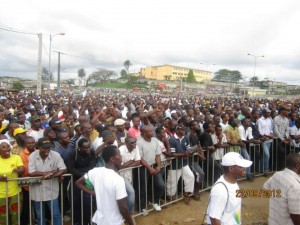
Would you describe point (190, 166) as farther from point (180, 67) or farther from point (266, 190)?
point (180, 67)

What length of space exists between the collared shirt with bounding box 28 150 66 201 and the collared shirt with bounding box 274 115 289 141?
6318 millimetres

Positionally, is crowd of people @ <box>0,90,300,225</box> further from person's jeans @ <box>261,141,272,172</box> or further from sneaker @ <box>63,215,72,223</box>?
sneaker @ <box>63,215,72,223</box>

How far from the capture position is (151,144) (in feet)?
17.3

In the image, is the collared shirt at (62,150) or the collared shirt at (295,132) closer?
the collared shirt at (62,150)

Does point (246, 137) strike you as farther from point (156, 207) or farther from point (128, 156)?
point (128, 156)

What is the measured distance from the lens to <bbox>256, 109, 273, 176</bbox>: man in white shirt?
308 inches

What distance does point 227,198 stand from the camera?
2.84 metres

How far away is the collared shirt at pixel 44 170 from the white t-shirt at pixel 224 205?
2473 millimetres

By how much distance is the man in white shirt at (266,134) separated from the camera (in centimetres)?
781

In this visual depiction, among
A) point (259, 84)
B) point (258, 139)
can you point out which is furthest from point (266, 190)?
point (259, 84)

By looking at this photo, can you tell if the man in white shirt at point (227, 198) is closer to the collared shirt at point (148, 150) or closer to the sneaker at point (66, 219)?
the collared shirt at point (148, 150)

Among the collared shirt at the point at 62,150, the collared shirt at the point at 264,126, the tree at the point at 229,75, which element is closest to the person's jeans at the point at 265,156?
the collared shirt at the point at 264,126

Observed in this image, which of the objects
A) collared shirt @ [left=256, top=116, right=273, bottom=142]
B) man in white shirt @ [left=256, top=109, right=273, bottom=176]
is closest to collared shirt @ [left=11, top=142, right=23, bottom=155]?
man in white shirt @ [left=256, top=109, right=273, bottom=176]

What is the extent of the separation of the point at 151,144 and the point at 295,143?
5139mm
